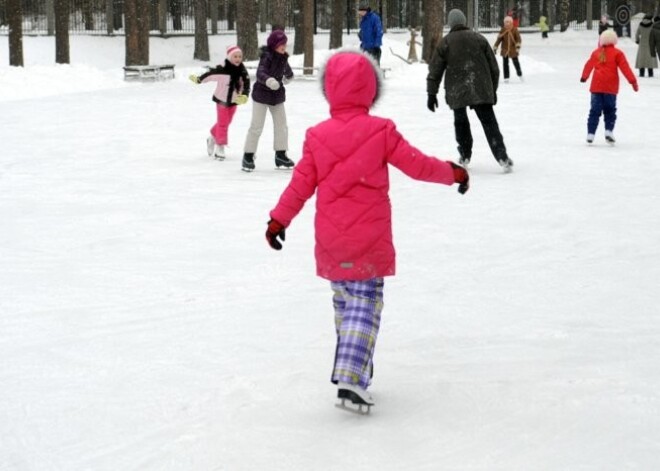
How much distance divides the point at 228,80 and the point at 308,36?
54.5 feet

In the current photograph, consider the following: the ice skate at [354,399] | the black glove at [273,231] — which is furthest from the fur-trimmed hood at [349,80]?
the ice skate at [354,399]

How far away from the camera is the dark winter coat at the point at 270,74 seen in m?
11.8

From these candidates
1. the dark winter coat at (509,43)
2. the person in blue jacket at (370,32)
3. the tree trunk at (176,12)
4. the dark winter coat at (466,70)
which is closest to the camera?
the dark winter coat at (466,70)

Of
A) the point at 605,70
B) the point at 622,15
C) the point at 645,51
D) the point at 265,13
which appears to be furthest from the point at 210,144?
the point at 265,13

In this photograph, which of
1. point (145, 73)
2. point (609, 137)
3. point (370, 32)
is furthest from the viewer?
point (145, 73)

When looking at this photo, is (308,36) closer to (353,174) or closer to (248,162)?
(248,162)

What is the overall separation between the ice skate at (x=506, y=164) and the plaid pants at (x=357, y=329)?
7347 mm

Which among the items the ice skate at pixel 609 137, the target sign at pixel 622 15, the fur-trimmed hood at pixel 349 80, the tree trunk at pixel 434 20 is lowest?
the ice skate at pixel 609 137

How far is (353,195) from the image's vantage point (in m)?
4.57

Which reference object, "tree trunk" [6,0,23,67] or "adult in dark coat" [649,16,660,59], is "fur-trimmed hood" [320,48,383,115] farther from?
"tree trunk" [6,0,23,67]

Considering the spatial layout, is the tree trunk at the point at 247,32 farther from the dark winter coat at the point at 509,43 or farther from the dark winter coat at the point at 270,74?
the dark winter coat at the point at 270,74

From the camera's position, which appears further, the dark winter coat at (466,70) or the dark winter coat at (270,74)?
the dark winter coat at (270,74)

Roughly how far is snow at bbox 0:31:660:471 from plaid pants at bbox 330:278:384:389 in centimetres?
20

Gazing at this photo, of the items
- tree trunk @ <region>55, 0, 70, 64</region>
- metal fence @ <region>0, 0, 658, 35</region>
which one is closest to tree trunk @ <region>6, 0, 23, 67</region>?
tree trunk @ <region>55, 0, 70, 64</region>
